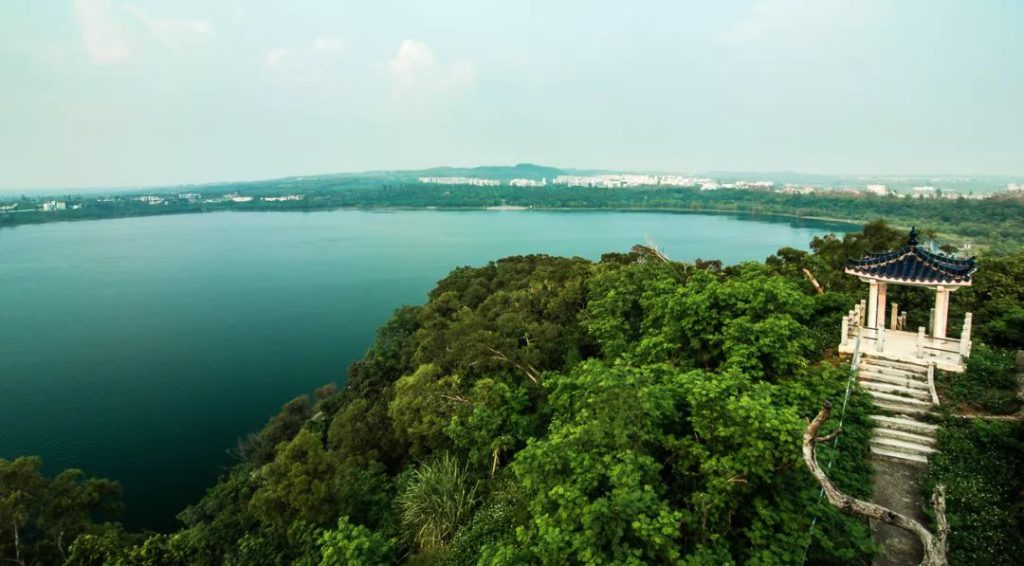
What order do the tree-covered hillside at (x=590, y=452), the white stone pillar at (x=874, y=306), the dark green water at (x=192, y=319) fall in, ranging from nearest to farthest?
the tree-covered hillside at (x=590, y=452) → the white stone pillar at (x=874, y=306) → the dark green water at (x=192, y=319)


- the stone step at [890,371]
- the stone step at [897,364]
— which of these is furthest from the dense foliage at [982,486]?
the stone step at [897,364]

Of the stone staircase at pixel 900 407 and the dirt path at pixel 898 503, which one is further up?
the stone staircase at pixel 900 407

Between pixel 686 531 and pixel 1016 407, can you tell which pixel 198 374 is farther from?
pixel 1016 407

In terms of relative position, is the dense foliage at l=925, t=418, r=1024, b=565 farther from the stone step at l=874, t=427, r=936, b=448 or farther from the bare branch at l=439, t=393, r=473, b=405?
the bare branch at l=439, t=393, r=473, b=405

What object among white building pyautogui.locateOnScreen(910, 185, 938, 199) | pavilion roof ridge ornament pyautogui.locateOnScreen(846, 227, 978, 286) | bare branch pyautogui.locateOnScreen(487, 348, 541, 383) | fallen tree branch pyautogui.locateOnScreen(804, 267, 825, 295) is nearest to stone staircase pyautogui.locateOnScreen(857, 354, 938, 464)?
pavilion roof ridge ornament pyautogui.locateOnScreen(846, 227, 978, 286)

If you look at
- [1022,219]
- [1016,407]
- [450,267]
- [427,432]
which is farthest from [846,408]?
[1022,219]

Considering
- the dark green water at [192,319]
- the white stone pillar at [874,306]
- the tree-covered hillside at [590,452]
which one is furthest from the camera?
the dark green water at [192,319]

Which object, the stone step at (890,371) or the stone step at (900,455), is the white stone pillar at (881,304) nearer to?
the stone step at (890,371)
